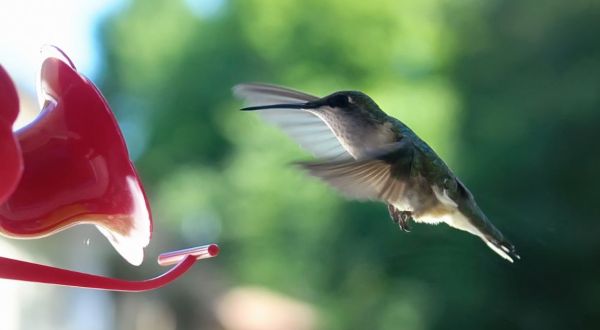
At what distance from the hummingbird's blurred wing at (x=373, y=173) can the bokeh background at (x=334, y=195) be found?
413 mm

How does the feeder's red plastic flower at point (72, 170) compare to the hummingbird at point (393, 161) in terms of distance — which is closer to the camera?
the feeder's red plastic flower at point (72, 170)

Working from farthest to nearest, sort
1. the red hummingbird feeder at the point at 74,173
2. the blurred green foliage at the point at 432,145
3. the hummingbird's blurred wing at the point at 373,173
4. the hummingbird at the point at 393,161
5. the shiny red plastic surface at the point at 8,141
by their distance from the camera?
the blurred green foliage at the point at 432,145
the hummingbird at the point at 393,161
the hummingbird's blurred wing at the point at 373,173
the red hummingbird feeder at the point at 74,173
the shiny red plastic surface at the point at 8,141

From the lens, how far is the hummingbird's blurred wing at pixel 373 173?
1038mm

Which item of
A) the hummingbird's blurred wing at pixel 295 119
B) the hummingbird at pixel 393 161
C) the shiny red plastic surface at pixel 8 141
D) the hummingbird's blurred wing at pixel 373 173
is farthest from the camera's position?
the hummingbird's blurred wing at pixel 295 119

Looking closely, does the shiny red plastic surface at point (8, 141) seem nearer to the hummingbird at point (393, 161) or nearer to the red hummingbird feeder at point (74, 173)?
the red hummingbird feeder at point (74, 173)

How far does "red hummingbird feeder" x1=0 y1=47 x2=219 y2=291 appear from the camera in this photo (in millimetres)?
929

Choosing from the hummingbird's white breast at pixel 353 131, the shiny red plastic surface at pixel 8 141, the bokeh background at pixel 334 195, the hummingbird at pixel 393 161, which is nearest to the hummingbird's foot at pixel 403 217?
the hummingbird at pixel 393 161

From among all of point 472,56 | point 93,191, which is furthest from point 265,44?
point 93,191

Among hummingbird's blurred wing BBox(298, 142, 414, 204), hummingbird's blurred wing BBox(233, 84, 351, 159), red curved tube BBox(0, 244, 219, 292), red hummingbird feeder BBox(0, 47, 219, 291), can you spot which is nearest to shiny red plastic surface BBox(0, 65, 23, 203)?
red curved tube BBox(0, 244, 219, 292)

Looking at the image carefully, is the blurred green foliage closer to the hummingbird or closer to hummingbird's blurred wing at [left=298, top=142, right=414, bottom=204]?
the hummingbird

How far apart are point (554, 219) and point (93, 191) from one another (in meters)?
1.47

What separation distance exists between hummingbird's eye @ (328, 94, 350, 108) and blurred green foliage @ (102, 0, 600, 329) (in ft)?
1.59

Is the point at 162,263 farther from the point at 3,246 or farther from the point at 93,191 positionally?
the point at 3,246

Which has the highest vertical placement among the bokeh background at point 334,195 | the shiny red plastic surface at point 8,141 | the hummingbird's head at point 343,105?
the shiny red plastic surface at point 8,141
